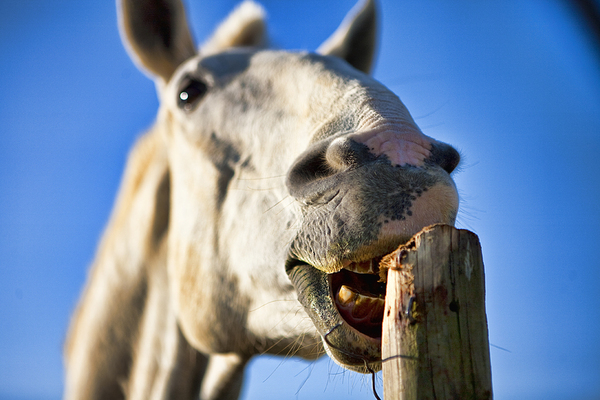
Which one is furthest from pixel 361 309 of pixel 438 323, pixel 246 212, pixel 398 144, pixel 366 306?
pixel 246 212

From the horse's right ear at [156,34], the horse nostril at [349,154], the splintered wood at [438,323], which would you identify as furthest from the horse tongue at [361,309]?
the horse's right ear at [156,34]

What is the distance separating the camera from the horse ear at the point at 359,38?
3.15 m

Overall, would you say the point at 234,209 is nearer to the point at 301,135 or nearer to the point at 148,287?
the point at 301,135

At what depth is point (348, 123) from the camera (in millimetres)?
1447

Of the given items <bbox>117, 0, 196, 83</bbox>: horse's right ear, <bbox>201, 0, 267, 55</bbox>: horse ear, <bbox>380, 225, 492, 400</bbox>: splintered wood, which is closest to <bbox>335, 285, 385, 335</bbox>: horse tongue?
<bbox>380, 225, 492, 400</bbox>: splintered wood

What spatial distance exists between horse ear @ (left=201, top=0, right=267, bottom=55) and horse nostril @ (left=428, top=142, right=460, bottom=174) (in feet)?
8.29

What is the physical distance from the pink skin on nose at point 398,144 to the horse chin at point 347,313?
361mm

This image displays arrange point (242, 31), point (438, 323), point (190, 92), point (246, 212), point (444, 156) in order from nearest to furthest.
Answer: point (438, 323) → point (444, 156) → point (246, 212) → point (190, 92) → point (242, 31)

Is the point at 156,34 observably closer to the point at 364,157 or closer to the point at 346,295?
the point at 364,157

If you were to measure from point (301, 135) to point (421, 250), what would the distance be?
0.92 meters

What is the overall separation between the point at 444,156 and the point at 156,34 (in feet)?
7.39

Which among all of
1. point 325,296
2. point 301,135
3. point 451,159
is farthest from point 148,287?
point 451,159

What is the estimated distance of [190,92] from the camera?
2.50 metres

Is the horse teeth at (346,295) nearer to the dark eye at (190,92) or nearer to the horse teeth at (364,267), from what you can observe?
the horse teeth at (364,267)
